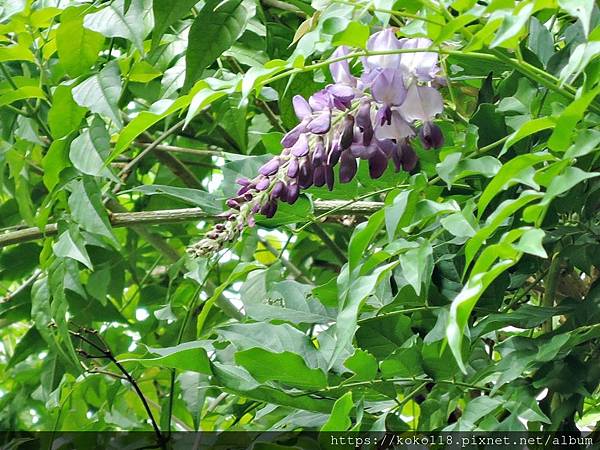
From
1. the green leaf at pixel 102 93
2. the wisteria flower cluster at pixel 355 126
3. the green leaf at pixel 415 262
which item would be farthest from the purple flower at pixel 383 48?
the green leaf at pixel 102 93

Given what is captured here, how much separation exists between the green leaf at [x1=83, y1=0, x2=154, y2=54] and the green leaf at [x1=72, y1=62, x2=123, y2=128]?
0.16ft

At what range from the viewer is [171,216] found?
84cm

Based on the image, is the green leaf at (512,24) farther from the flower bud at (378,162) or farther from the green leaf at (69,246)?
the green leaf at (69,246)

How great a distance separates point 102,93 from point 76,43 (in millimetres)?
60

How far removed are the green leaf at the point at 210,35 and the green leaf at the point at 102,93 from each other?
0.26ft

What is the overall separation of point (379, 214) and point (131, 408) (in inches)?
37.8

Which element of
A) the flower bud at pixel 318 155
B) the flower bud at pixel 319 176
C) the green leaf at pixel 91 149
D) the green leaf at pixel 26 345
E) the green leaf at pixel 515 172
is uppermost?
the green leaf at pixel 515 172

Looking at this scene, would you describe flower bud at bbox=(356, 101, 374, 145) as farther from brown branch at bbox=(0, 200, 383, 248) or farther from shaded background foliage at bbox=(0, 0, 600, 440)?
brown branch at bbox=(0, 200, 383, 248)

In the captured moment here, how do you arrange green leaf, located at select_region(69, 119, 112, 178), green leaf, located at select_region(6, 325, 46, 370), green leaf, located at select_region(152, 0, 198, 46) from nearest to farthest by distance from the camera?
green leaf, located at select_region(152, 0, 198, 46)
green leaf, located at select_region(69, 119, 112, 178)
green leaf, located at select_region(6, 325, 46, 370)

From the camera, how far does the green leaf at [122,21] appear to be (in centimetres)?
67

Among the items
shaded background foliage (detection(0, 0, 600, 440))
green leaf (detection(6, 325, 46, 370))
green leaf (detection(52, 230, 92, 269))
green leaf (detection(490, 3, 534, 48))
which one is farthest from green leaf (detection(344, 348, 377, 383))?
green leaf (detection(6, 325, 46, 370))

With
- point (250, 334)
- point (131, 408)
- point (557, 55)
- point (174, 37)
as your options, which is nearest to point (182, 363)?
point (250, 334)

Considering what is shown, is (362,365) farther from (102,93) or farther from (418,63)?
(102,93)

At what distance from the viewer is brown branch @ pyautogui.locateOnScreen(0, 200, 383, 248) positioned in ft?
2.47
